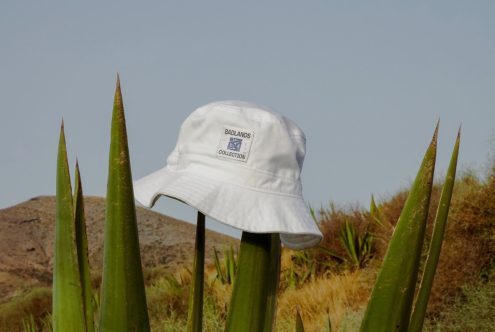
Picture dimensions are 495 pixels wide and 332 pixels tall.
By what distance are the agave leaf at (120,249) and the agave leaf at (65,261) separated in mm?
142

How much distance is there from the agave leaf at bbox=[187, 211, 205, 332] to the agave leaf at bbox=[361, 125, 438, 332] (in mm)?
443

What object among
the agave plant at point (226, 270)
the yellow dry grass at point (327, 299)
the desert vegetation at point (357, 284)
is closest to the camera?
the desert vegetation at point (357, 284)

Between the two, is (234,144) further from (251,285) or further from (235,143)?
(251,285)

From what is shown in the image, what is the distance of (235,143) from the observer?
1.94 m

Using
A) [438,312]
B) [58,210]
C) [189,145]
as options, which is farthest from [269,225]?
[438,312]

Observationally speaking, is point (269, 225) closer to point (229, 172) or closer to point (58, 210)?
point (229, 172)

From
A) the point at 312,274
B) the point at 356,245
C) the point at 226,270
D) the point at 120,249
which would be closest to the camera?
the point at 120,249

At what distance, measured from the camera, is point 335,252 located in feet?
32.4

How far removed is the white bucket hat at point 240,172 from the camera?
6.07 feet

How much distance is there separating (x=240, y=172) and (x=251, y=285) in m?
0.28

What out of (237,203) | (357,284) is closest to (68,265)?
(237,203)

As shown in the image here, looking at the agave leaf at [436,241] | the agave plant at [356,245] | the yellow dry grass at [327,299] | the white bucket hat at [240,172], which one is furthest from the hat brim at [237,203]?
the agave plant at [356,245]

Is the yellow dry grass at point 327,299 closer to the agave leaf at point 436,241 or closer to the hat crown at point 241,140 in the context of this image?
the agave leaf at point 436,241

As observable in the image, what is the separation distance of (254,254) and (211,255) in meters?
12.9
